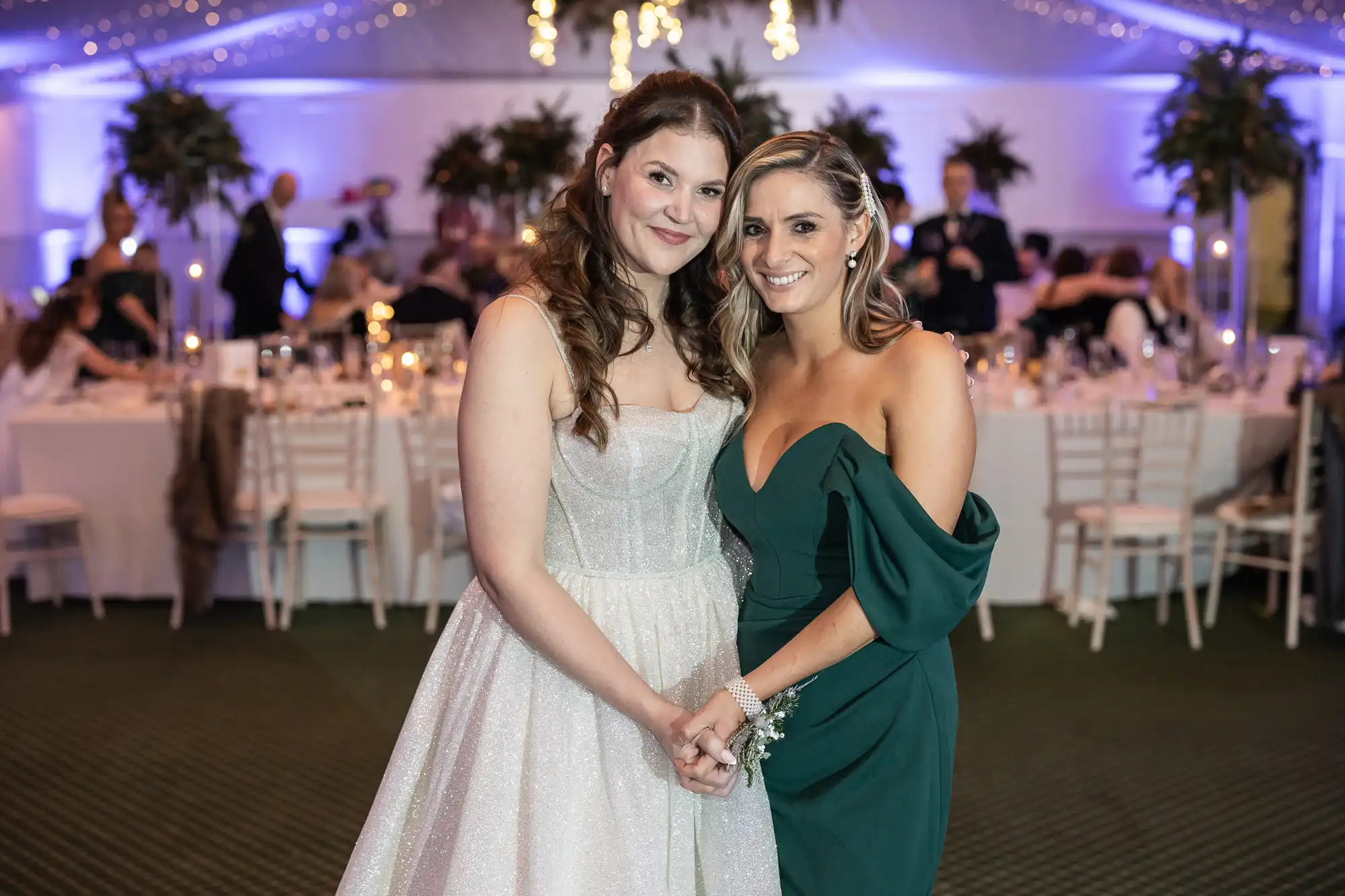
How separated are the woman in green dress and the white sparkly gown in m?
0.08

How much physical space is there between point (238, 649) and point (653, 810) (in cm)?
377

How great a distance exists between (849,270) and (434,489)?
3.65 meters

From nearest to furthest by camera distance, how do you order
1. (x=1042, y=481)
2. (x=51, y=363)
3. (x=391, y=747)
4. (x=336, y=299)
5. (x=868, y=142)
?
(x=391, y=747)
(x=1042, y=481)
(x=51, y=363)
(x=336, y=299)
(x=868, y=142)

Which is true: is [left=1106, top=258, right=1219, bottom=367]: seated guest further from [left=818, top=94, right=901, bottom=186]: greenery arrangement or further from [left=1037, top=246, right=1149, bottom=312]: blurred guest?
[left=818, top=94, right=901, bottom=186]: greenery arrangement

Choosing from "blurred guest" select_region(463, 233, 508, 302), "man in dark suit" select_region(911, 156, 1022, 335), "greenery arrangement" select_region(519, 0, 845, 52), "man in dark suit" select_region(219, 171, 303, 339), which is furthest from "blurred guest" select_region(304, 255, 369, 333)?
"man in dark suit" select_region(911, 156, 1022, 335)

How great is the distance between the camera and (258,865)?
3.44m

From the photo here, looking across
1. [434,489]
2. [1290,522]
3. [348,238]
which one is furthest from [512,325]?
[348,238]

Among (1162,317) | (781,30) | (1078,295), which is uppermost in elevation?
(781,30)

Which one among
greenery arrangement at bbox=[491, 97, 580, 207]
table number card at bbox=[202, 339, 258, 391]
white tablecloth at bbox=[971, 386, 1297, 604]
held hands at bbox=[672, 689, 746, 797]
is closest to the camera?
held hands at bbox=[672, 689, 746, 797]

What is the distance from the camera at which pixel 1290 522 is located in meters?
5.55

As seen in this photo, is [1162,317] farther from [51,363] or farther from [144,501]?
[51,363]

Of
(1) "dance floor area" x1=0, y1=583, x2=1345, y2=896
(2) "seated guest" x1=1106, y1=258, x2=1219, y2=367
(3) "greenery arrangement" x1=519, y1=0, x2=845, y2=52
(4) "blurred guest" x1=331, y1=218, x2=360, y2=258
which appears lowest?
(1) "dance floor area" x1=0, y1=583, x2=1345, y2=896

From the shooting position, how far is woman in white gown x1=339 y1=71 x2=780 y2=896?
2002 millimetres

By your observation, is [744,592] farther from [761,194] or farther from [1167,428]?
[1167,428]
